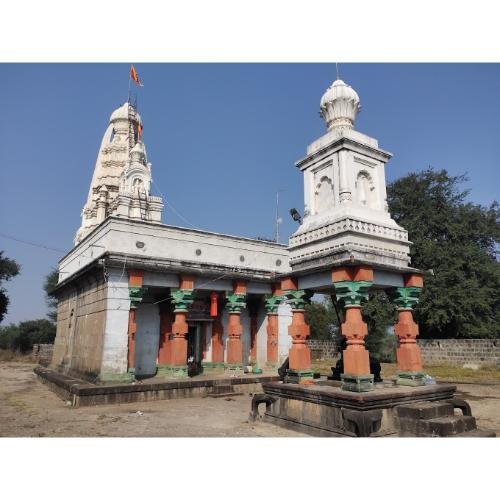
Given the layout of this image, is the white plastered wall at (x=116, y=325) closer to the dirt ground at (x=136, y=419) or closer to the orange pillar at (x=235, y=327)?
the dirt ground at (x=136, y=419)

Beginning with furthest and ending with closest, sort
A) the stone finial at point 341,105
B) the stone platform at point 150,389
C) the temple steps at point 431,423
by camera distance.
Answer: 1. the stone platform at point 150,389
2. the stone finial at point 341,105
3. the temple steps at point 431,423

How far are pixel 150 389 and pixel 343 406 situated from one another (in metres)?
9.07

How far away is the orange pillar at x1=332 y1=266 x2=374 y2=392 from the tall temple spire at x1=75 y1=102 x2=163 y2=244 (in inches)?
742

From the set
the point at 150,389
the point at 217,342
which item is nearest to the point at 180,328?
the point at 150,389

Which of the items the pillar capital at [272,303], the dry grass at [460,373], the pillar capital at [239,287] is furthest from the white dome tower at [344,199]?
the dry grass at [460,373]

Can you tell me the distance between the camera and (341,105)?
9.72 meters

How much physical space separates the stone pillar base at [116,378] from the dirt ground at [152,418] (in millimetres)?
1466

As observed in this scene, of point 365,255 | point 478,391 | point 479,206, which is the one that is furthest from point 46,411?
point 479,206

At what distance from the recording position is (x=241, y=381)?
16.8 meters

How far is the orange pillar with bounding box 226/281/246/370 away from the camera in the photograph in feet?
61.1

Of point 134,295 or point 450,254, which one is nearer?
point 134,295

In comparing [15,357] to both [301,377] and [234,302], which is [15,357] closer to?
[234,302]

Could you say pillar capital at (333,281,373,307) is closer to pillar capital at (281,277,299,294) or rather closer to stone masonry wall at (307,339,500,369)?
pillar capital at (281,277,299,294)

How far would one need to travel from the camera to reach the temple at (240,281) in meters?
8.79
